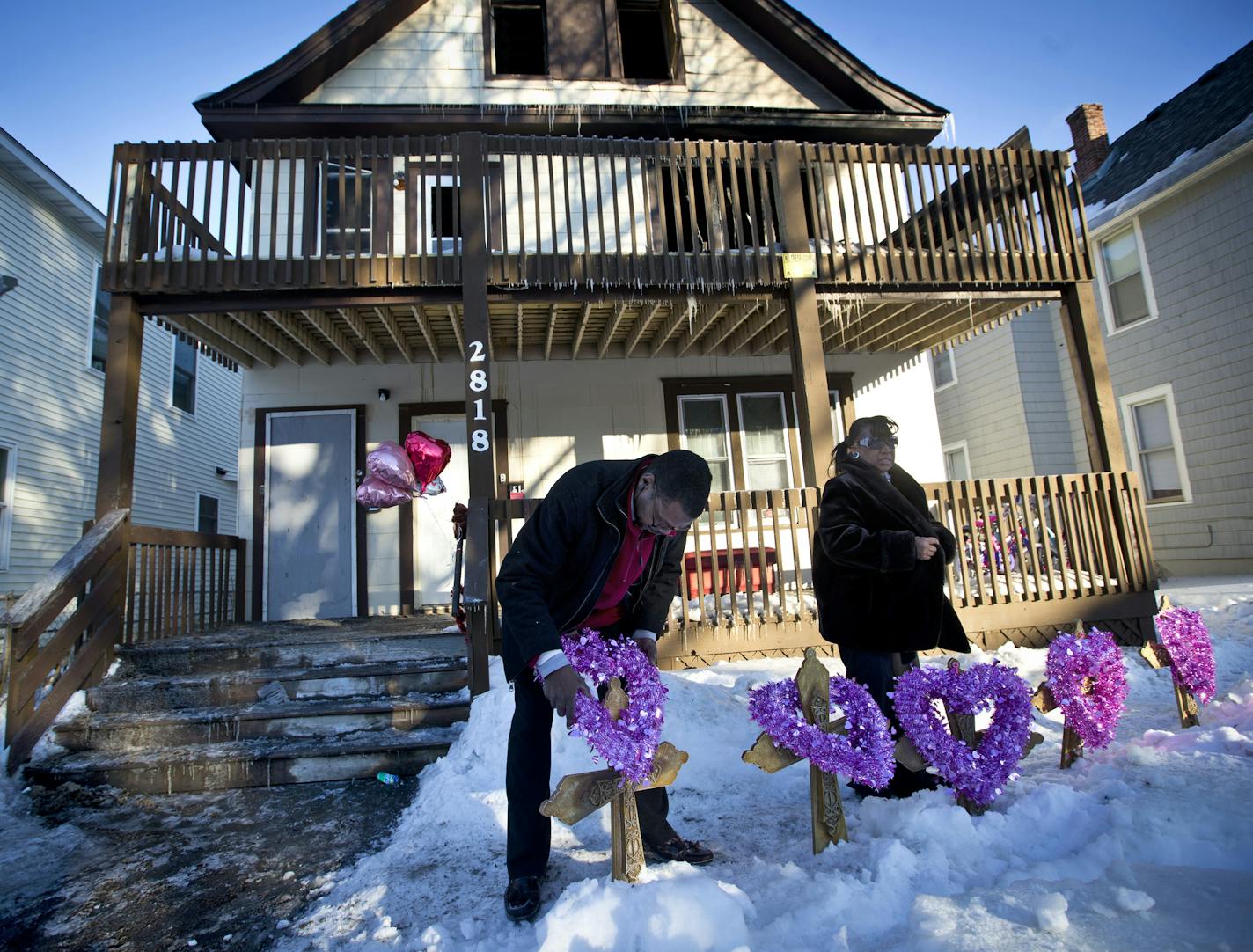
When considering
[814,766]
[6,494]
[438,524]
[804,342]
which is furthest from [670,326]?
[6,494]

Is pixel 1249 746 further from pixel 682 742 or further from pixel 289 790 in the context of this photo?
pixel 289 790

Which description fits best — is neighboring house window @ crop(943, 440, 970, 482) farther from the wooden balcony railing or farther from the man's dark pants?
the man's dark pants

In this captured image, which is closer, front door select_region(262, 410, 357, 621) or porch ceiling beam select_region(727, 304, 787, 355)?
porch ceiling beam select_region(727, 304, 787, 355)

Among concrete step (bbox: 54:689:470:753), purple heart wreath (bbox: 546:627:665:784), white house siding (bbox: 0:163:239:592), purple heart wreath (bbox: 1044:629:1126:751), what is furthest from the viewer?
white house siding (bbox: 0:163:239:592)

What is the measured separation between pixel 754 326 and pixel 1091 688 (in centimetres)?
565

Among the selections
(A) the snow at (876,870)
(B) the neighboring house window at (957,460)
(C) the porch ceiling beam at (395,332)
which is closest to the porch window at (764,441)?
(C) the porch ceiling beam at (395,332)

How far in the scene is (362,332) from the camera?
7488 millimetres

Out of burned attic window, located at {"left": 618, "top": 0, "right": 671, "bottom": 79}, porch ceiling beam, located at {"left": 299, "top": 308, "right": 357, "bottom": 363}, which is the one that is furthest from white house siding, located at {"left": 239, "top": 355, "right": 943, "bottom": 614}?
burned attic window, located at {"left": 618, "top": 0, "right": 671, "bottom": 79}

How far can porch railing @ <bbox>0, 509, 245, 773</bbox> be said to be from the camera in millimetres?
4223

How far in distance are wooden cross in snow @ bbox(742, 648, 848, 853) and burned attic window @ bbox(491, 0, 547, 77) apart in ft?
31.7

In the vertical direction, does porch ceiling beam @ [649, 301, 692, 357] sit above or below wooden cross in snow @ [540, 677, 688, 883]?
above

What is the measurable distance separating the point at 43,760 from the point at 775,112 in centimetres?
963

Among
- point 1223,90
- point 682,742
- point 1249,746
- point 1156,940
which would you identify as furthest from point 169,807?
point 1223,90

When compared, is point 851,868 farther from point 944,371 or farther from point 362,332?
point 944,371
